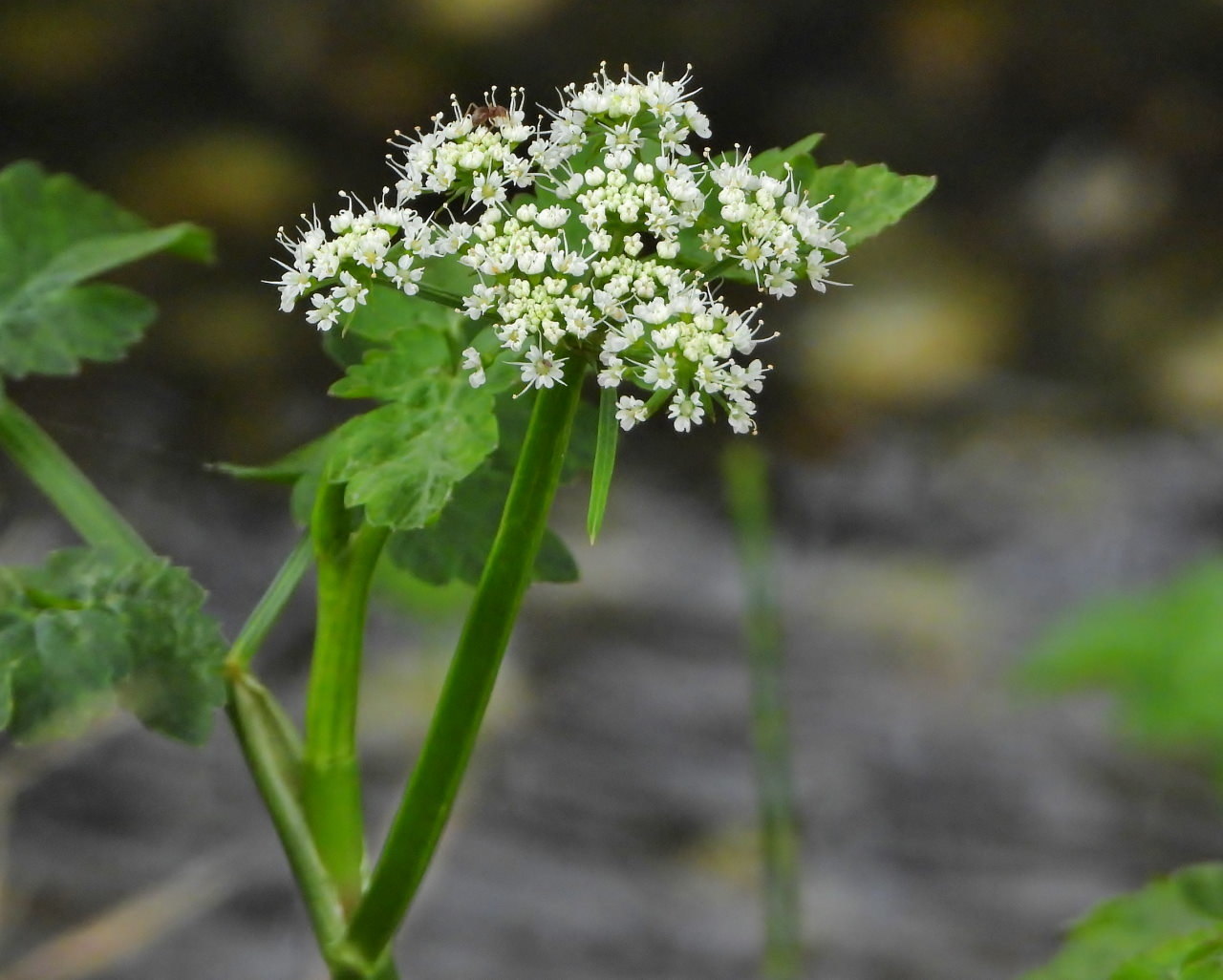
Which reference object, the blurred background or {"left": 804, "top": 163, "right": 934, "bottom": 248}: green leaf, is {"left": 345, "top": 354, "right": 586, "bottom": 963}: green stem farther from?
the blurred background

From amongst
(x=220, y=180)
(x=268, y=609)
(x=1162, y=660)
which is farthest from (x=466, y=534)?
(x=220, y=180)

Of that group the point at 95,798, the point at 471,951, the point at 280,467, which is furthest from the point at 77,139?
the point at 280,467

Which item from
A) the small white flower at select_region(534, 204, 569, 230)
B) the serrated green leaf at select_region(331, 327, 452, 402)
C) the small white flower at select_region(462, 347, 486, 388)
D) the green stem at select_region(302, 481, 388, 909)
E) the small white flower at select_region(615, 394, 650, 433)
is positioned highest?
the small white flower at select_region(534, 204, 569, 230)

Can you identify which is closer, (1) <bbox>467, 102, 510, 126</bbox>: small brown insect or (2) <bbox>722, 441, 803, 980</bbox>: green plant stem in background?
(1) <bbox>467, 102, 510, 126</bbox>: small brown insect

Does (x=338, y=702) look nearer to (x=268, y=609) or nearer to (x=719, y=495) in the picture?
(x=268, y=609)

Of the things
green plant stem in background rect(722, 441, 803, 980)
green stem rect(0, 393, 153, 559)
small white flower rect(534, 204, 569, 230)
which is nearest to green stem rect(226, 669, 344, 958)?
green stem rect(0, 393, 153, 559)

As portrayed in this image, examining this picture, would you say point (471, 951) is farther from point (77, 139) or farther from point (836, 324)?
point (77, 139)
